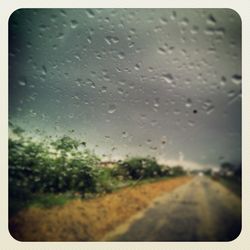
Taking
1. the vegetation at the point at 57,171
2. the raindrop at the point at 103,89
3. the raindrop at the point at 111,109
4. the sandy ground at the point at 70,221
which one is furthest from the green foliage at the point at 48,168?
the raindrop at the point at 103,89

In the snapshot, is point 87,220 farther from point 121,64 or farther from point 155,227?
point 121,64

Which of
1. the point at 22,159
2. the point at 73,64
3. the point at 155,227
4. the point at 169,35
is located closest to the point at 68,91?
the point at 73,64

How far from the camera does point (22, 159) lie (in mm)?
2777

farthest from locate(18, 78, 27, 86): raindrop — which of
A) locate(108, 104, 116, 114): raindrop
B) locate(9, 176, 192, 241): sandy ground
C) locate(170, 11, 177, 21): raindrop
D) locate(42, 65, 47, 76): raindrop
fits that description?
locate(170, 11, 177, 21): raindrop

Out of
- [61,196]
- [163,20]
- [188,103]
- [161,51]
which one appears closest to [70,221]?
[61,196]

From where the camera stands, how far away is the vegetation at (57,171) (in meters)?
2.73

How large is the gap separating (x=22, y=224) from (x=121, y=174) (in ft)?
2.99

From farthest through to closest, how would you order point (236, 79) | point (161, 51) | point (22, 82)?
point (161, 51), point (22, 82), point (236, 79)

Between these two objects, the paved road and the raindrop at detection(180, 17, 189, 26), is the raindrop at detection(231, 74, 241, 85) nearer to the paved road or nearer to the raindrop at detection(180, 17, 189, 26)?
the raindrop at detection(180, 17, 189, 26)

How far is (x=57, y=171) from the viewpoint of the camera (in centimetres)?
292

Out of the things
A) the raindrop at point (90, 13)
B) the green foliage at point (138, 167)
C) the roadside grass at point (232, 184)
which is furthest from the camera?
the green foliage at point (138, 167)

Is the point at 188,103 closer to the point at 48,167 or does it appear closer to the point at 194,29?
the point at 194,29

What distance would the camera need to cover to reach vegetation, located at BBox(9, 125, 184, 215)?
8.96ft

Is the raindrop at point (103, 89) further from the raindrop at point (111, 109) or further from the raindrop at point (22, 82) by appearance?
the raindrop at point (22, 82)
